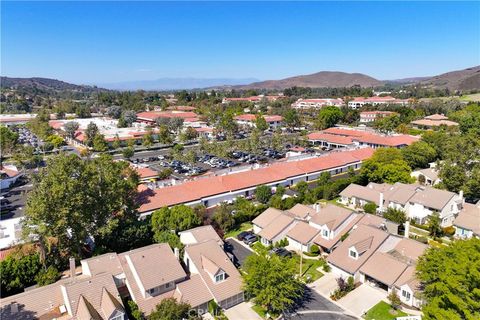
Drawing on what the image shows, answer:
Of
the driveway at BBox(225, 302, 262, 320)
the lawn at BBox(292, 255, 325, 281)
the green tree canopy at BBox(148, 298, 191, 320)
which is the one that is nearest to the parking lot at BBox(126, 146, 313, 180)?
the lawn at BBox(292, 255, 325, 281)

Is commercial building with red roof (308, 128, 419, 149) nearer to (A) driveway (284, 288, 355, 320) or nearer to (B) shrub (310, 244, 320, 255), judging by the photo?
(B) shrub (310, 244, 320, 255)

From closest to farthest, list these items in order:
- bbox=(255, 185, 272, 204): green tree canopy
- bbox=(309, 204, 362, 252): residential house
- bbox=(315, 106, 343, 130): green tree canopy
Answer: bbox=(309, 204, 362, 252): residential house → bbox=(255, 185, 272, 204): green tree canopy → bbox=(315, 106, 343, 130): green tree canopy

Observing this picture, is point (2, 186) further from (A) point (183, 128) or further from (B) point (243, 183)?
(A) point (183, 128)

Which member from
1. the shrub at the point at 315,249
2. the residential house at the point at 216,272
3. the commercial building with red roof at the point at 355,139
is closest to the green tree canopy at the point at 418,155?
the commercial building with red roof at the point at 355,139

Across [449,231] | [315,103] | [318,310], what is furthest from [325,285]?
[315,103]

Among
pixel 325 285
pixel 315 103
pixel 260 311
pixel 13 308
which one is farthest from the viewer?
pixel 315 103

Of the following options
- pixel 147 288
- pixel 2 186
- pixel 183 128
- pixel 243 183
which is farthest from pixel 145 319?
pixel 183 128

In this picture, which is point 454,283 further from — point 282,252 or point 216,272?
point 216,272
